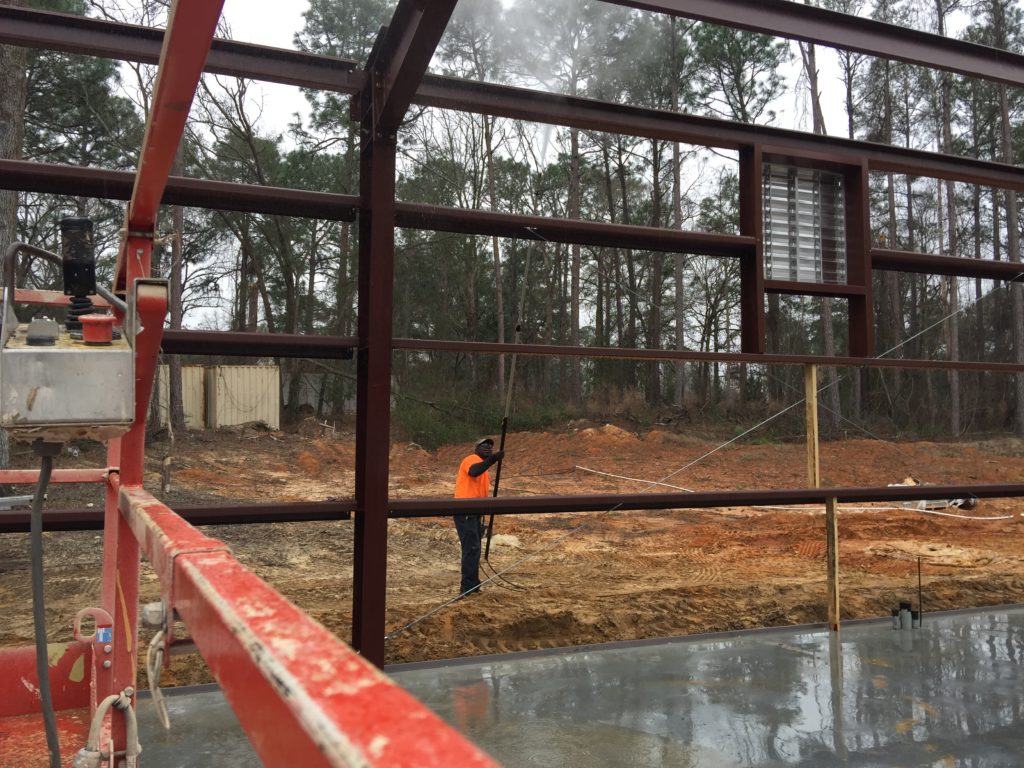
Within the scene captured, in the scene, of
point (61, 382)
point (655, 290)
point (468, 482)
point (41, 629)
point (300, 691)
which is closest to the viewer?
point (300, 691)

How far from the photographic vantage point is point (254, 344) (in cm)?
367

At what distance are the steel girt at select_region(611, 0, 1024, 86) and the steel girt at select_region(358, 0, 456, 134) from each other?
1.09 m

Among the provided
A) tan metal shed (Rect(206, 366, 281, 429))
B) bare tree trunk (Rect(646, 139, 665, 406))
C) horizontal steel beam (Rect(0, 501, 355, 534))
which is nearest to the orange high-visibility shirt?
horizontal steel beam (Rect(0, 501, 355, 534))

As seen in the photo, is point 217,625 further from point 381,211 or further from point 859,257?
point 859,257

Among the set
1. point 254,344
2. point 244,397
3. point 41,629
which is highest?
point 244,397

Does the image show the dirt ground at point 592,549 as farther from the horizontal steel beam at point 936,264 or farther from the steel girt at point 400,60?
the steel girt at point 400,60

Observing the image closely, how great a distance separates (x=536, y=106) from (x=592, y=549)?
362 inches

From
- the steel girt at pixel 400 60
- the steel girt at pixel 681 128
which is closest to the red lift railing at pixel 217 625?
the steel girt at pixel 400 60

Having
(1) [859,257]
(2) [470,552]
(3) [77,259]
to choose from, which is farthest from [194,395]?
(3) [77,259]

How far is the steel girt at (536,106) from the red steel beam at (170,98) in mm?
1714

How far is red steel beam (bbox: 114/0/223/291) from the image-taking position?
146 centimetres

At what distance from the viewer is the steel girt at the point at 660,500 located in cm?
386

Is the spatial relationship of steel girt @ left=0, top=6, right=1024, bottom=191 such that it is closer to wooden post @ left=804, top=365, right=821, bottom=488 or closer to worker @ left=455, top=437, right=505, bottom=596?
wooden post @ left=804, top=365, right=821, bottom=488

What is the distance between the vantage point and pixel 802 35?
13.9 feet
